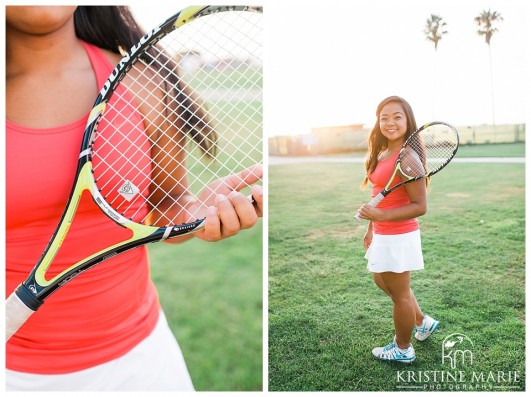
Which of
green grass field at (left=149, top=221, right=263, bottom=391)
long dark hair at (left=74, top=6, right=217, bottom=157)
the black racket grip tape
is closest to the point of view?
the black racket grip tape

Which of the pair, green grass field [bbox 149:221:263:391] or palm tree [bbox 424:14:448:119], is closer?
palm tree [bbox 424:14:448:119]

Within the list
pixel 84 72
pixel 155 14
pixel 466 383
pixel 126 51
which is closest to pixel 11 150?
pixel 84 72

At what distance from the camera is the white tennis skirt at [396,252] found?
5.55 ft

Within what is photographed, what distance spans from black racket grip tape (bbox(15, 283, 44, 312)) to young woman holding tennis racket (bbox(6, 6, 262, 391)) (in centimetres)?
7

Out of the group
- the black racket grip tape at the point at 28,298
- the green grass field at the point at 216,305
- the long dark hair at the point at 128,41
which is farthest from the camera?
the green grass field at the point at 216,305

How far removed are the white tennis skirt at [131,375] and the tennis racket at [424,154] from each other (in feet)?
2.33

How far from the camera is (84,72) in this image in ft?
4.79

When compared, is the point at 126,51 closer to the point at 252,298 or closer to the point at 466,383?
the point at 466,383

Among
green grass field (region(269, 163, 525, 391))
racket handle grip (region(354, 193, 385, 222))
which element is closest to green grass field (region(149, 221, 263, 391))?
green grass field (region(269, 163, 525, 391))

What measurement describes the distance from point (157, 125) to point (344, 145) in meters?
0.57

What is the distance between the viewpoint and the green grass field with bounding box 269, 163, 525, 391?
174cm

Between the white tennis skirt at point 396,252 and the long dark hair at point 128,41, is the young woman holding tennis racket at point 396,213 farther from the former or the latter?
the long dark hair at point 128,41

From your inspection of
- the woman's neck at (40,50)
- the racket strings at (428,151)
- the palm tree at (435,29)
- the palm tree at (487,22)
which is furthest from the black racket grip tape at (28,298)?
the palm tree at (487,22)

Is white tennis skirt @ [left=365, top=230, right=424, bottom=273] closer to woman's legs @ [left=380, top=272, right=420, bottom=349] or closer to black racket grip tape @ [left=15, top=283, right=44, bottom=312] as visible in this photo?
woman's legs @ [left=380, top=272, right=420, bottom=349]
